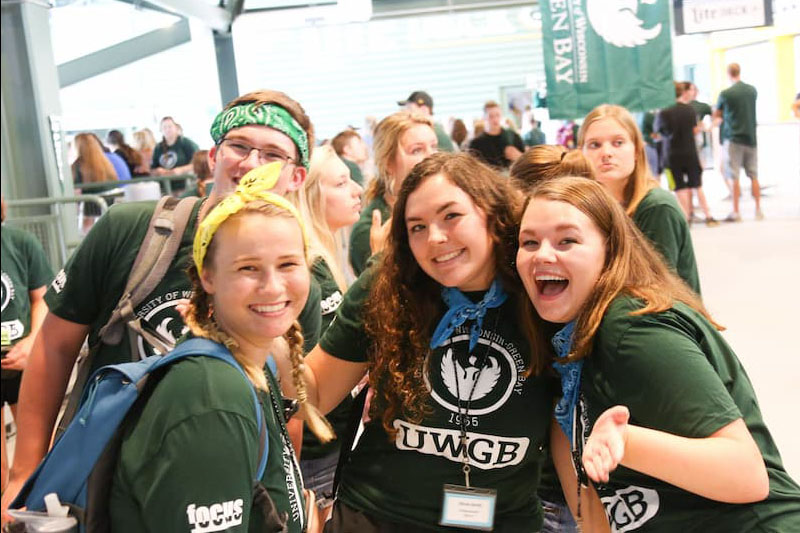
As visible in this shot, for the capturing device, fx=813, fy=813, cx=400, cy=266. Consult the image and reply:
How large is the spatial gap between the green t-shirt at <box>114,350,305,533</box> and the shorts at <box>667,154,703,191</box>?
1067 cm

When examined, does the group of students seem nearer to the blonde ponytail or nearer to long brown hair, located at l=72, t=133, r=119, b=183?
the blonde ponytail

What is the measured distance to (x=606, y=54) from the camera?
7184mm

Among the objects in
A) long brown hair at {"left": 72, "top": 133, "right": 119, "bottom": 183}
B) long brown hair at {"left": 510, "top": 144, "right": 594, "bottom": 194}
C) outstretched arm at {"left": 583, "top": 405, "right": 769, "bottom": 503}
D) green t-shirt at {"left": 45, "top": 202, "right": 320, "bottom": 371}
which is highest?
long brown hair at {"left": 72, "top": 133, "right": 119, "bottom": 183}

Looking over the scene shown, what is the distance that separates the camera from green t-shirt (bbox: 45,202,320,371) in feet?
6.21

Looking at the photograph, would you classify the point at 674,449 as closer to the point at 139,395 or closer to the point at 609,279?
the point at 609,279

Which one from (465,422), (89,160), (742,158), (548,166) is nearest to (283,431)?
(465,422)

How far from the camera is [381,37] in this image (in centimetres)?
1589

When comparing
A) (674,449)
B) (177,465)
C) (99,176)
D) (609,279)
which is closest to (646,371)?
(674,449)

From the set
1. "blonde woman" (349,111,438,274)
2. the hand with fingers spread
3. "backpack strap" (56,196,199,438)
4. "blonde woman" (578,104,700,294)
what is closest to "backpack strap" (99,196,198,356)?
"backpack strap" (56,196,199,438)

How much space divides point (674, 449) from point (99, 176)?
25.4 ft

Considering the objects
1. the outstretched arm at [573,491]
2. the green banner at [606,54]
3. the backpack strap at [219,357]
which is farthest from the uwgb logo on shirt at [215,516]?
the green banner at [606,54]

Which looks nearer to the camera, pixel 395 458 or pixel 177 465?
pixel 177 465

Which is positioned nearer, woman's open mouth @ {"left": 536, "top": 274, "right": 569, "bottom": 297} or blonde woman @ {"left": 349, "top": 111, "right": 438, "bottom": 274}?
woman's open mouth @ {"left": 536, "top": 274, "right": 569, "bottom": 297}

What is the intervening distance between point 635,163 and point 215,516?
9.26 ft
